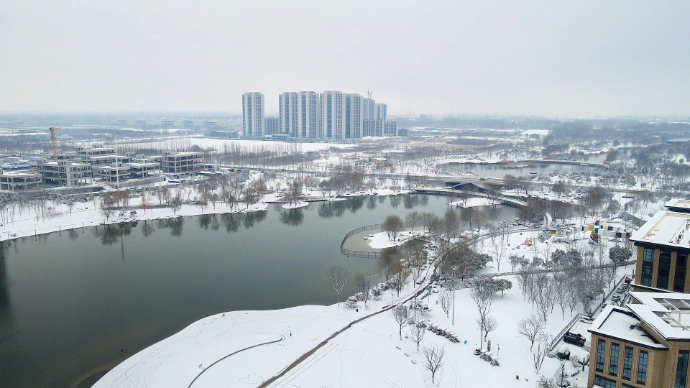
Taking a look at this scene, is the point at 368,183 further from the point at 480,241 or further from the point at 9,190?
the point at 9,190

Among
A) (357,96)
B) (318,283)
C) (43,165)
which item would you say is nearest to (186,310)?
(318,283)

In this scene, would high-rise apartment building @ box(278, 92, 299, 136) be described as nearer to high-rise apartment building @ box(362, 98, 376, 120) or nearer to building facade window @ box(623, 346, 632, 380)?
high-rise apartment building @ box(362, 98, 376, 120)

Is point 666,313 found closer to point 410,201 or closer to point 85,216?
point 410,201

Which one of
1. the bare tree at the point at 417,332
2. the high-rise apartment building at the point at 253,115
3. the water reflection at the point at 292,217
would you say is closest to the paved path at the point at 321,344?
the bare tree at the point at 417,332

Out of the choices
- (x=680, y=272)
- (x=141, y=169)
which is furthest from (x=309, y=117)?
(x=680, y=272)

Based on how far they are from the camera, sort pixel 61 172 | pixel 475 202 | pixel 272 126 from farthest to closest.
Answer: pixel 272 126
pixel 61 172
pixel 475 202

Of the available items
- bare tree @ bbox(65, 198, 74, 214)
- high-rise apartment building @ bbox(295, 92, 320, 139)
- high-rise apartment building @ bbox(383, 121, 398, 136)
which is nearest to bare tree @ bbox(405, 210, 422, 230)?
bare tree @ bbox(65, 198, 74, 214)
